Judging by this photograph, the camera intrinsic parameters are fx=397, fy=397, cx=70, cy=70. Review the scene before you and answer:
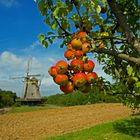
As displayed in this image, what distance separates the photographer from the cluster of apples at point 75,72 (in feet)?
9.82

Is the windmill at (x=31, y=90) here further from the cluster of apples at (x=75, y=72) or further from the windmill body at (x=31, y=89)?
the cluster of apples at (x=75, y=72)

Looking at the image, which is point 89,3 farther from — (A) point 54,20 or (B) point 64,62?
(B) point 64,62

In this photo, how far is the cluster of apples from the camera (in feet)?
9.82

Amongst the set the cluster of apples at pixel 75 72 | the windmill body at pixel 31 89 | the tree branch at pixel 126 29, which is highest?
the windmill body at pixel 31 89

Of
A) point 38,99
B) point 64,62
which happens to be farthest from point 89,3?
point 38,99

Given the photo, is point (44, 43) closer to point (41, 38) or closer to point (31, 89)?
point (41, 38)

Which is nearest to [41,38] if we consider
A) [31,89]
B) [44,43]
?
[44,43]

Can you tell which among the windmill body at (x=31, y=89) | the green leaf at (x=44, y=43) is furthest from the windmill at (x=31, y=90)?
the green leaf at (x=44, y=43)

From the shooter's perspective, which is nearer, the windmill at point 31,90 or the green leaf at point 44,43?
the green leaf at point 44,43

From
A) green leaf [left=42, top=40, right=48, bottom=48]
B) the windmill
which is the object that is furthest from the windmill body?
green leaf [left=42, top=40, right=48, bottom=48]

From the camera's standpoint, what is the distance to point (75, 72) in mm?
3072

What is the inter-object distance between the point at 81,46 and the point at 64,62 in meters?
0.27

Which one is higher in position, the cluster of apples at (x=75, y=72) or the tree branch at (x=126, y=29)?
the tree branch at (x=126, y=29)

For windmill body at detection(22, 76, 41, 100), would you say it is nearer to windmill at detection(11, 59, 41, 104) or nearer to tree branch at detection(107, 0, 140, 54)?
windmill at detection(11, 59, 41, 104)
